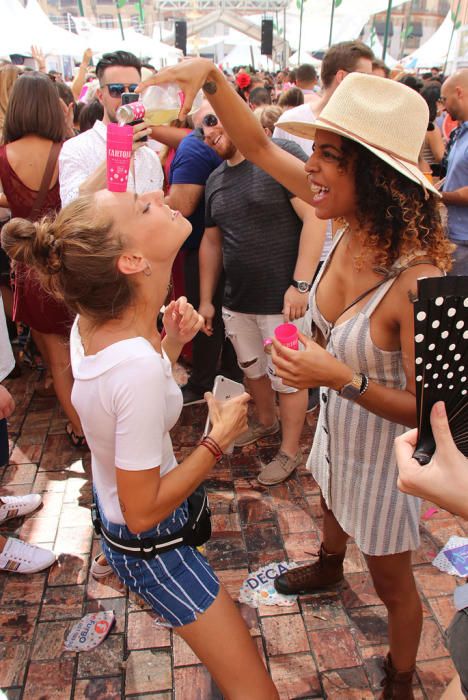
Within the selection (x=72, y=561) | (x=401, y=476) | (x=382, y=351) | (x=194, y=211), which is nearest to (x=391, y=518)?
(x=382, y=351)

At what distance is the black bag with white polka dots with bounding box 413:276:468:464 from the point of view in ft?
3.45

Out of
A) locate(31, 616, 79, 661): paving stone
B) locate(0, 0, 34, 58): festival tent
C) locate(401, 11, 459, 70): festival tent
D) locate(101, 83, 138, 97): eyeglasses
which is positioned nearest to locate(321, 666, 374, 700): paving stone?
locate(31, 616, 79, 661): paving stone

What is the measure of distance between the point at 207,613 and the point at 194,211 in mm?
2771

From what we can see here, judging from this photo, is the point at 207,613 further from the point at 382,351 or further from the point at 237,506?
the point at 237,506

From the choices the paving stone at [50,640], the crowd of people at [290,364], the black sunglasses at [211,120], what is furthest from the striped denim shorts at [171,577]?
the black sunglasses at [211,120]

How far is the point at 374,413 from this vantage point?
1.69 meters

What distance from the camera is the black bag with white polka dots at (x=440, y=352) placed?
41.4 inches

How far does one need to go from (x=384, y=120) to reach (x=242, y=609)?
2143 mm

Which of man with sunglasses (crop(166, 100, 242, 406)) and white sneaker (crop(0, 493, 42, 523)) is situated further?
man with sunglasses (crop(166, 100, 242, 406))

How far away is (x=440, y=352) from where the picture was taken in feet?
3.63

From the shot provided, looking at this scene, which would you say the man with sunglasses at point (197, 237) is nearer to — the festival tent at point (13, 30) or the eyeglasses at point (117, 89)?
the eyeglasses at point (117, 89)

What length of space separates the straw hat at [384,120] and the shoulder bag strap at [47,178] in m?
2.20

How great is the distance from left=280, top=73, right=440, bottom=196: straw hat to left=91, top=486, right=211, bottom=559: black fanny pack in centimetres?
126

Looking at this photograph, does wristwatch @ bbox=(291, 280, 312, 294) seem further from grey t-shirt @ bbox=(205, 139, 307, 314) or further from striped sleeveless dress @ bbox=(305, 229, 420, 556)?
striped sleeveless dress @ bbox=(305, 229, 420, 556)
